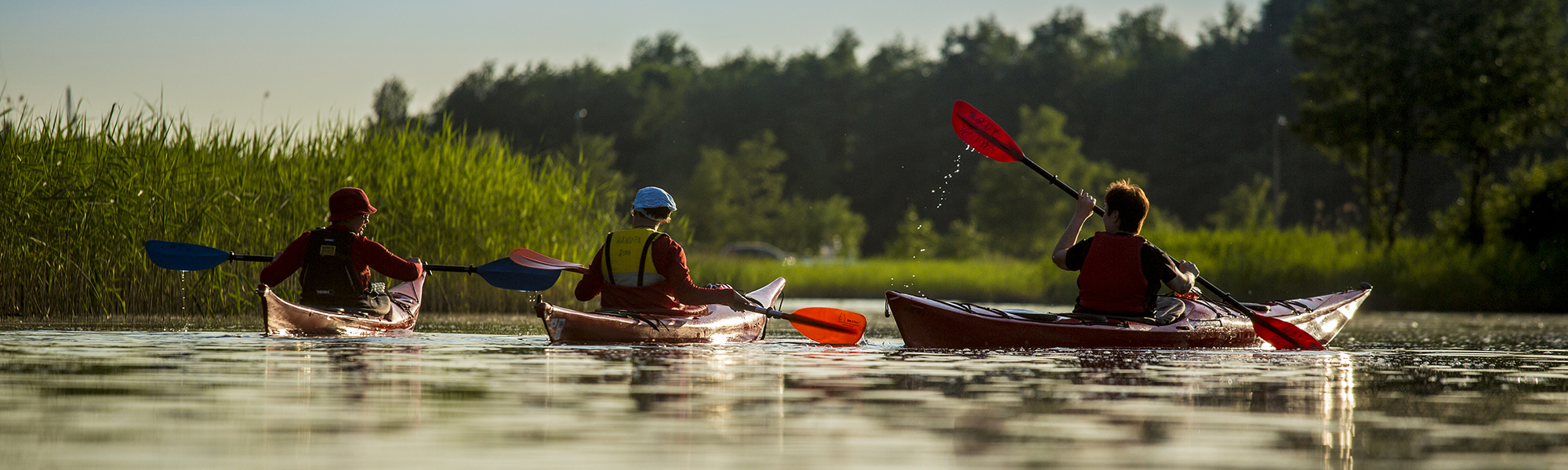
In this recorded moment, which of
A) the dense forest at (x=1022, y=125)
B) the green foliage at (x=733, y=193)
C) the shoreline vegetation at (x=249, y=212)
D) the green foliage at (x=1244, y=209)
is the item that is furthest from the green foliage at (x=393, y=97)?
the shoreline vegetation at (x=249, y=212)

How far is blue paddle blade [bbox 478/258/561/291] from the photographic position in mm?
11148

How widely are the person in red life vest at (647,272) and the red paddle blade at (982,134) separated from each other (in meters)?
2.43

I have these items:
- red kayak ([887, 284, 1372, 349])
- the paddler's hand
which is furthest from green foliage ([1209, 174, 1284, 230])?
the paddler's hand

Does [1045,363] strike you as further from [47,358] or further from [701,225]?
[701,225]

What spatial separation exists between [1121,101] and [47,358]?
2588 inches

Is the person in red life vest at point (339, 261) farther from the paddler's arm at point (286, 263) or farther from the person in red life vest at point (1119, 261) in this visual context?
the person in red life vest at point (1119, 261)

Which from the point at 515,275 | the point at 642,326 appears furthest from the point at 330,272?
the point at 642,326

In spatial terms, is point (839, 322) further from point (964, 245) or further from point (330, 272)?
point (964, 245)

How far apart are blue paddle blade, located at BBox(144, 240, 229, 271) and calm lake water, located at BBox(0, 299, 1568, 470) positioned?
142 cm

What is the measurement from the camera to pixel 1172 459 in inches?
162

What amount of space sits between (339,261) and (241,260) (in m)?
1.62

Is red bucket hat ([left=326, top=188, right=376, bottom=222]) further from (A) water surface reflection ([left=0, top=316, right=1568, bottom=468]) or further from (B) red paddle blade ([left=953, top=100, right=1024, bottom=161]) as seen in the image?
(B) red paddle blade ([left=953, top=100, right=1024, bottom=161])

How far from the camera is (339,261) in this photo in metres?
9.56

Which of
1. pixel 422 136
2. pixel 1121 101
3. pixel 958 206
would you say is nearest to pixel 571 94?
pixel 958 206
